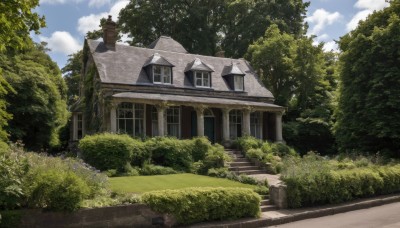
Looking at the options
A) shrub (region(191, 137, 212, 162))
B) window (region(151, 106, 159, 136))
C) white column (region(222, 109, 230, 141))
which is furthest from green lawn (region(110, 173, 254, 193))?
white column (region(222, 109, 230, 141))

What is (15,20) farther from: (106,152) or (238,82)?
(238,82)

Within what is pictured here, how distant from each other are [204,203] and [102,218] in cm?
302

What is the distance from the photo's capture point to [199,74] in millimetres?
28250

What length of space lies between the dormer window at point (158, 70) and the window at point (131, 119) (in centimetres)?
232

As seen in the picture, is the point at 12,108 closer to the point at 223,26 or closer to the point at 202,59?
the point at 202,59

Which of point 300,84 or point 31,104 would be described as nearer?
point 31,104

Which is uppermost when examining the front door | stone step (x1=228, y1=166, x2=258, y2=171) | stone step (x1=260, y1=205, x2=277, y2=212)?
the front door

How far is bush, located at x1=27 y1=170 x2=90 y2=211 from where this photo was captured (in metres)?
9.66

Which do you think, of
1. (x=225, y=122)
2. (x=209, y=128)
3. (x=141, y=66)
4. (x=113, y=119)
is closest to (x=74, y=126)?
(x=141, y=66)

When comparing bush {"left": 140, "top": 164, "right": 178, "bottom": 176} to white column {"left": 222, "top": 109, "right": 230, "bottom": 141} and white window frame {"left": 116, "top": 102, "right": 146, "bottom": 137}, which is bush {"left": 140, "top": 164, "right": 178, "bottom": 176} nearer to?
white window frame {"left": 116, "top": 102, "right": 146, "bottom": 137}

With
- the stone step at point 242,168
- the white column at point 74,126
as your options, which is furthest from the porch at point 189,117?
the white column at point 74,126

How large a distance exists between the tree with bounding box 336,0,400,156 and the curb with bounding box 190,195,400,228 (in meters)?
7.30

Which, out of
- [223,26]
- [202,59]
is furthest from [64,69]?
[202,59]

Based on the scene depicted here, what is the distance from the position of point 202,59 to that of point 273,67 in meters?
8.65
